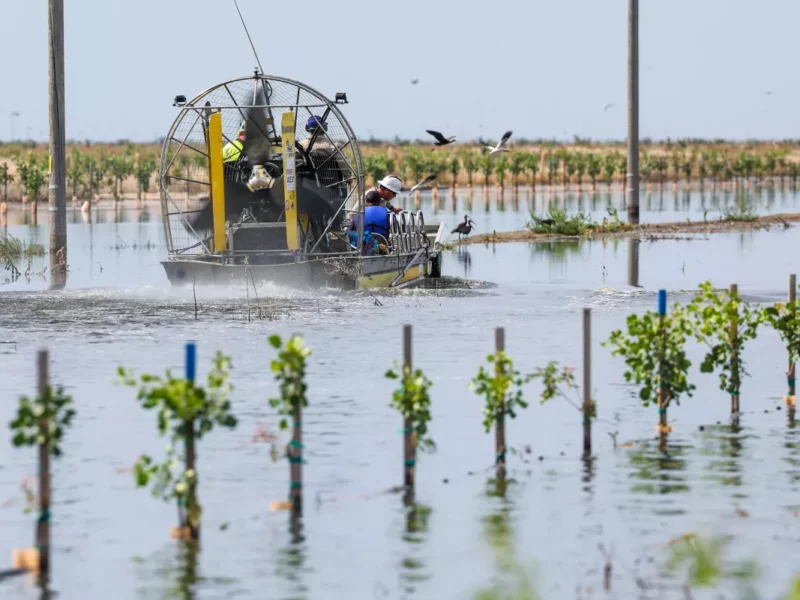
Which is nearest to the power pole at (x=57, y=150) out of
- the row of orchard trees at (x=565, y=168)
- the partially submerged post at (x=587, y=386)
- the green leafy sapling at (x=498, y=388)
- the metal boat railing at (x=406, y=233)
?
the metal boat railing at (x=406, y=233)

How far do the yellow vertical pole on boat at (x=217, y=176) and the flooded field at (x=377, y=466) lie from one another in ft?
2.85

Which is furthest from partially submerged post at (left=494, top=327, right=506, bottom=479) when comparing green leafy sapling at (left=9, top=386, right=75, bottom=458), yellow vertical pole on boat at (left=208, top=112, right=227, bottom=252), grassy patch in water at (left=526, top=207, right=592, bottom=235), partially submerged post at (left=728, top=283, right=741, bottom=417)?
grassy patch in water at (left=526, top=207, right=592, bottom=235)

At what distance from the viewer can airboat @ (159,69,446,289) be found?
77.5 feet

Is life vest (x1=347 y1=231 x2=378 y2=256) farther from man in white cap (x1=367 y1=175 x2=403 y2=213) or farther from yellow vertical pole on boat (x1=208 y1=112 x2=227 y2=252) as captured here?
yellow vertical pole on boat (x1=208 y1=112 x2=227 y2=252)

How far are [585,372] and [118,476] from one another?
3426 mm

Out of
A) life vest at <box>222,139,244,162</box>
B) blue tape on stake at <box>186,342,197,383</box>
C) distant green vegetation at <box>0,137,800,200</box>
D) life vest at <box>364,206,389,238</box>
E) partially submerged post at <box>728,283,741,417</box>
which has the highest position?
distant green vegetation at <box>0,137,800,200</box>

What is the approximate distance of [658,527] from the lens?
10.7 metres

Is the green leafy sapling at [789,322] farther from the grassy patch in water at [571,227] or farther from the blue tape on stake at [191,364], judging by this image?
the grassy patch in water at [571,227]

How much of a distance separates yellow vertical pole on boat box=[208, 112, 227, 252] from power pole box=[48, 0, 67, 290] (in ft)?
14.9

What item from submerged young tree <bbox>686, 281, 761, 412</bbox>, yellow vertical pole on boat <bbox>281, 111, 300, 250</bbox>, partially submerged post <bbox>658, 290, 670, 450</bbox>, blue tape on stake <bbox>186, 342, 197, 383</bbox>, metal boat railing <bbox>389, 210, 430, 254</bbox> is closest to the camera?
blue tape on stake <bbox>186, 342, 197, 383</bbox>

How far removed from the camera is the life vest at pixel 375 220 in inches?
1013

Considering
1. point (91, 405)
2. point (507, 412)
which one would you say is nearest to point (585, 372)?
point (507, 412)

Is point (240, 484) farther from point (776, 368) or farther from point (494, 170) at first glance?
point (494, 170)

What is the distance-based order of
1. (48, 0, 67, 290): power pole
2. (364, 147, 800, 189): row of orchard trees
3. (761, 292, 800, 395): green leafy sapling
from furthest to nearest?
(364, 147, 800, 189): row of orchard trees
(48, 0, 67, 290): power pole
(761, 292, 800, 395): green leafy sapling
